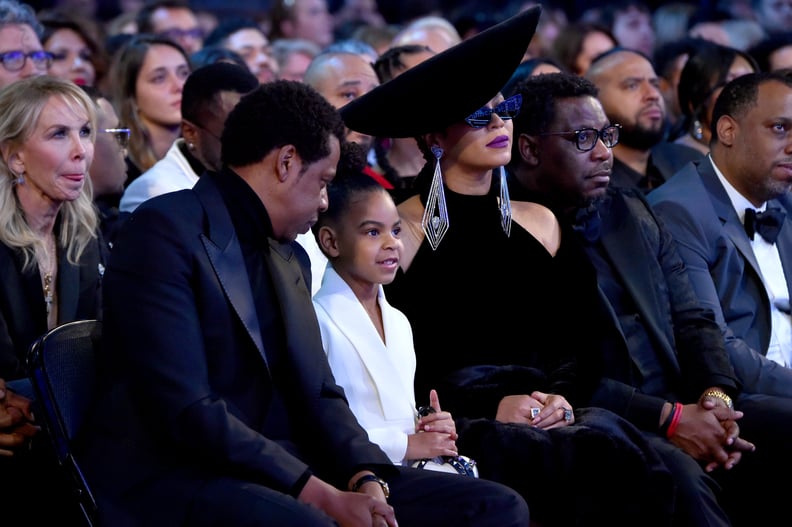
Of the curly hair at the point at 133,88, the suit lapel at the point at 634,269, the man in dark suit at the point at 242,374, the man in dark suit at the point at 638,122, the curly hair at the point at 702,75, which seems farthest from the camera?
the curly hair at the point at 702,75

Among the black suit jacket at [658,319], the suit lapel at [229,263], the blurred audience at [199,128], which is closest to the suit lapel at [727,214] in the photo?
the black suit jacket at [658,319]

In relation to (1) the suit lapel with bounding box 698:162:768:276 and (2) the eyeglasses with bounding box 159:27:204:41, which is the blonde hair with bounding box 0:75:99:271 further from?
(2) the eyeglasses with bounding box 159:27:204:41

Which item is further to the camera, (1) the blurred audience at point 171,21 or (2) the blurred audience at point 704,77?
(1) the blurred audience at point 171,21

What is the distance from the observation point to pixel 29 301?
3656 millimetres

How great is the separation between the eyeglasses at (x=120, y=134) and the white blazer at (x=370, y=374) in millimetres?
1619

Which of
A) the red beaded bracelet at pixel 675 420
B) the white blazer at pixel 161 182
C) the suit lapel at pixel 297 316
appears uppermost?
the white blazer at pixel 161 182

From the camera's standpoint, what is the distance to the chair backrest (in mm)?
2871

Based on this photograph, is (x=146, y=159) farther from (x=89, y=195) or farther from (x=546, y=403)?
(x=546, y=403)

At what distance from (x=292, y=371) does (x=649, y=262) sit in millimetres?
1725

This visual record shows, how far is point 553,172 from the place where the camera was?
4.31 metres

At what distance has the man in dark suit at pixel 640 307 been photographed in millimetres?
4043

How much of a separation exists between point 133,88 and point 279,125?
3.08 meters

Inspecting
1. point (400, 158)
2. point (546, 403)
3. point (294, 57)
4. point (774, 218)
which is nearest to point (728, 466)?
point (546, 403)

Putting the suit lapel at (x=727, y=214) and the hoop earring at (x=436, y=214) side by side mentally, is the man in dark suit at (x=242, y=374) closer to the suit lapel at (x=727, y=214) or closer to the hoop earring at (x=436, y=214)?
the hoop earring at (x=436, y=214)
